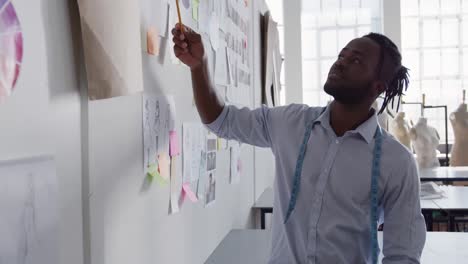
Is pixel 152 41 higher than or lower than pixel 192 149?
higher

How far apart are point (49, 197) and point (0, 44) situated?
0.24m

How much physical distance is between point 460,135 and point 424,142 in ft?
3.07

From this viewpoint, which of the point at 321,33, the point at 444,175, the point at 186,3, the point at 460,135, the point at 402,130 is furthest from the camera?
the point at 321,33

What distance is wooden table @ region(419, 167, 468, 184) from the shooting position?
3773 mm

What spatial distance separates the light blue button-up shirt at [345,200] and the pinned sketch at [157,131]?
171mm

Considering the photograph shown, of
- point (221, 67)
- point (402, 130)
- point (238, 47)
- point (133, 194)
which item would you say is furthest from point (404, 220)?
point (402, 130)

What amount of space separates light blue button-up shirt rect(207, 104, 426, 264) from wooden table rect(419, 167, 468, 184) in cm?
271

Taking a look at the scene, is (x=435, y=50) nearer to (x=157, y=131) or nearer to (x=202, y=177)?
(x=202, y=177)

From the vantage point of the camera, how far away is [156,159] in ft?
3.92

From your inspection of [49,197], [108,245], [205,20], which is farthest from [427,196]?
[49,197]

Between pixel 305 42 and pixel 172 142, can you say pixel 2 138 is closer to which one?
pixel 172 142

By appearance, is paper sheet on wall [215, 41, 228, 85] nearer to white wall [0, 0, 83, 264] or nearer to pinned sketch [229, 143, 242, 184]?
pinned sketch [229, 143, 242, 184]

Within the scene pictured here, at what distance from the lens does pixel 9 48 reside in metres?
0.62

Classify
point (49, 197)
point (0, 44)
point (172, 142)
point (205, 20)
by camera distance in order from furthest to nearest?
1. point (205, 20)
2. point (172, 142)
3. point (49, 197)
4. point (0, 44)
